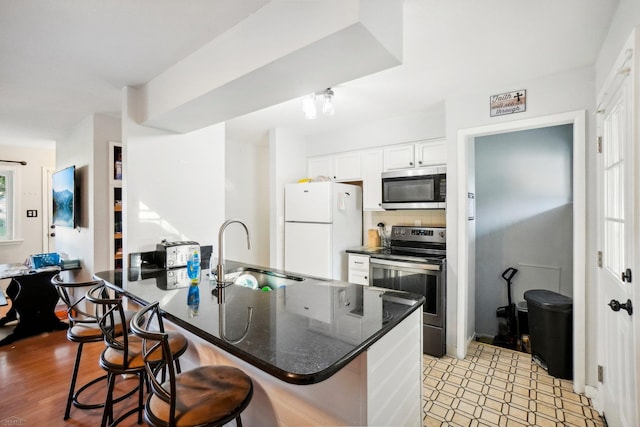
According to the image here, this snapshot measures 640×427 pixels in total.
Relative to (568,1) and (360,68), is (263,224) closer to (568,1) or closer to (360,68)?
(360,68)

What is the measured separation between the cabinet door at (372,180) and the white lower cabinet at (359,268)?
2.13ft

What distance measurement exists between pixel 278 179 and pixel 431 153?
5.96ft

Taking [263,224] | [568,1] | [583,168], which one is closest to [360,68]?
[568,1]

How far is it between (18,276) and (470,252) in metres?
4.65

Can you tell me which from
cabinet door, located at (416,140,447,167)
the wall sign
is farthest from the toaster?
the wall sign

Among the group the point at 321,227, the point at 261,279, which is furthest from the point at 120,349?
the point at 321,227

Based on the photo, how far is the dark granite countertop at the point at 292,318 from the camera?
38.4 inches

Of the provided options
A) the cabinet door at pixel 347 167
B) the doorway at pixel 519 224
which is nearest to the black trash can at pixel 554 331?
the doorway at pixel 519 224

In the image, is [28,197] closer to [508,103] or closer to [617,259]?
[508,103]

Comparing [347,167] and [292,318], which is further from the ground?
[347,167]

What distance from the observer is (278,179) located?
3879 mm

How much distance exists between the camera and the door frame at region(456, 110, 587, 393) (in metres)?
2.23

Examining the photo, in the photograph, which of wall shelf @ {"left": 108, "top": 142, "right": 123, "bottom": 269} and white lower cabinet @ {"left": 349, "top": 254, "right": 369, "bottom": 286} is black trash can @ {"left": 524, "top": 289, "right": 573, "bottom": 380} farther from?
wall shelf @ {"left": 108, "top": 142, "right": 123, "bottom": 269}

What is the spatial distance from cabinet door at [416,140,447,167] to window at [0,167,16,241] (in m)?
5.92
